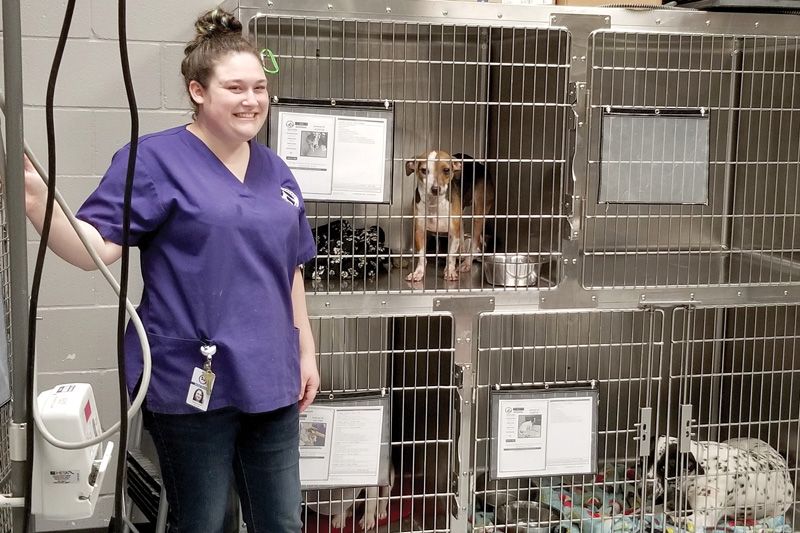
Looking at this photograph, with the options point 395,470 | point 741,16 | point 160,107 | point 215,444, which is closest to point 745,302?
point 741,16

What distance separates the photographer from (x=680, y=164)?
215 centimetres

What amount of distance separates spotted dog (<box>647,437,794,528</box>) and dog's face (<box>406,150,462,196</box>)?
930 millimetres

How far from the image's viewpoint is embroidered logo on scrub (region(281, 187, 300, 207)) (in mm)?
1698

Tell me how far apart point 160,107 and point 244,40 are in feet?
2.75

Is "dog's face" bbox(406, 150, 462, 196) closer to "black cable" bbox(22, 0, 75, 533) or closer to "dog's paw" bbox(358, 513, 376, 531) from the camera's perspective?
"dog's paw" bbox(358, 513, 376, 531)

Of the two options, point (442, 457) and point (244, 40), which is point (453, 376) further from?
point (244, 40)

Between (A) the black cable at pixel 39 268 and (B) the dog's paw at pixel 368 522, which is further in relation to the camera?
(B) the dog's paw at pixel 368 522

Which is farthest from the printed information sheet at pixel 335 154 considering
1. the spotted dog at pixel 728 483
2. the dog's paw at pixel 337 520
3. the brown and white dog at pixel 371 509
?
the spotted dog at pixel 728 483

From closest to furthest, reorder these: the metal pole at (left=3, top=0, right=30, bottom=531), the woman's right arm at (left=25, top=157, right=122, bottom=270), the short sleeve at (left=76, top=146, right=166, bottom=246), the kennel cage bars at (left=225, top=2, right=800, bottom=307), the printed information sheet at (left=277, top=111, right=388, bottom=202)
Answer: the metal pole at (left=3, top=0, right=30, bottom=531) < the woman's right arm at (left=25, top=157, right=122, bottom=270) < the short sleeve at (left=76, top=146, right=166, bottom=246) < the printed information sheet at (left=277, top=111, right=388, bottom=202) < the kennel cage bars at (left=225, top=2, right=800, bottom=307)

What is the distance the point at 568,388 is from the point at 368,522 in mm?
645

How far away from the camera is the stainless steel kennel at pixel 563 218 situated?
2.05 metres

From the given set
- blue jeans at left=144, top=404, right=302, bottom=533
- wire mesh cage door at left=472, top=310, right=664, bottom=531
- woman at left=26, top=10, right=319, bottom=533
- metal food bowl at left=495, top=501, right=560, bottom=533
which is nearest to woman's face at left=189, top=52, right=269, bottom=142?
woman at left=26, top=10, right=319, bottom=533

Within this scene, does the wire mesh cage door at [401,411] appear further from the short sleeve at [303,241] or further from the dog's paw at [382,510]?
the short sleeve at [303,241]

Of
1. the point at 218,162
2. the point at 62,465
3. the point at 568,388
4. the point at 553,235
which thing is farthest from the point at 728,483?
the point at 62,465
